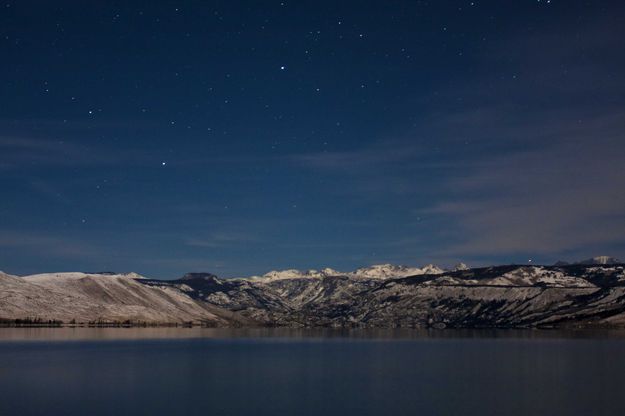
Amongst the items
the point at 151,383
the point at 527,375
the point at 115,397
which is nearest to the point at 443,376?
the point at 527,375

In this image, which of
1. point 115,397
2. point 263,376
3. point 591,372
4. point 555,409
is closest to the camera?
point 555,409

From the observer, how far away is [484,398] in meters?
82.2

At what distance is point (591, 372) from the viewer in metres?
115

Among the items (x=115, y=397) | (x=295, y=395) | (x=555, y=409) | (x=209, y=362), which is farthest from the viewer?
(x=209, y=362)

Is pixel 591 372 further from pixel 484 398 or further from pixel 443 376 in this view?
pixel 484 398

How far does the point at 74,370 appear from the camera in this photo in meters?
109

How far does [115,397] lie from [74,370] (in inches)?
1360

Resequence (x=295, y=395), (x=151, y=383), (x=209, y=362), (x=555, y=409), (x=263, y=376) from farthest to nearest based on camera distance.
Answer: (x=209, y=362) < (x=263, y=376) < (x=151, y=383) < (x=295, y=395) < (x=555, y=409)

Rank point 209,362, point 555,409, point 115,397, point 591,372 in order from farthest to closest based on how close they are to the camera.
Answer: point 209,362 → point 591,372 → point 115,397 → point 555,409

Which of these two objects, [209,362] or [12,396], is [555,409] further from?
[209,362]

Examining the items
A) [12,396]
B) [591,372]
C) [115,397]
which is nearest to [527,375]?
[591,372]

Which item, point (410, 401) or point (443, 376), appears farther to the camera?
point (443, 376)

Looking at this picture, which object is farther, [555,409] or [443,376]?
[443,376]

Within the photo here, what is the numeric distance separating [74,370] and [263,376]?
29965 mm
